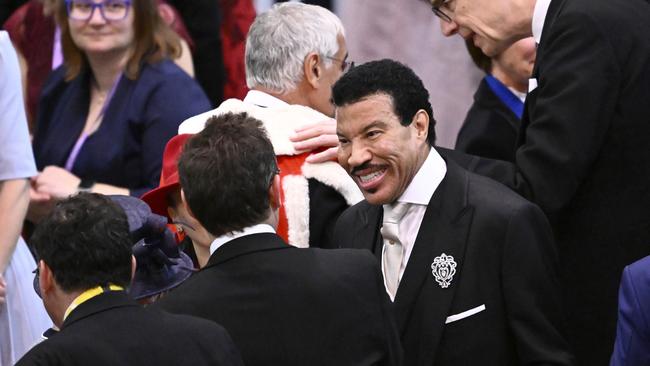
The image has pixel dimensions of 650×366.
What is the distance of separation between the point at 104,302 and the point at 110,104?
2962 millimetres

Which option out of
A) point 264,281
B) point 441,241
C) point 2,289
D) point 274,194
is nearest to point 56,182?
point 2,289

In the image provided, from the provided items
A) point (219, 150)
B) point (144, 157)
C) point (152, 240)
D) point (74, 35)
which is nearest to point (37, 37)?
point (74, 35)

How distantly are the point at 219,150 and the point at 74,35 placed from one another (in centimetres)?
284

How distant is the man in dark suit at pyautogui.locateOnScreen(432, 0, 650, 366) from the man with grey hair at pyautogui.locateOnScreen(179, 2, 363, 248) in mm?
531

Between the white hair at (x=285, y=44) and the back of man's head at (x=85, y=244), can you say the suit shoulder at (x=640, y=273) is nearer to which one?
the back of man's head at (x=85, y=244)

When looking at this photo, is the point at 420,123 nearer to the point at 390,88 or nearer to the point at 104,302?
the point at 390,88

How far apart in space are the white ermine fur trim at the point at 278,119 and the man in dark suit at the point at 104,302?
1337 mm

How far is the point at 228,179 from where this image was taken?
12.5 feet

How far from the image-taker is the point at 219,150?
3838 millimetres

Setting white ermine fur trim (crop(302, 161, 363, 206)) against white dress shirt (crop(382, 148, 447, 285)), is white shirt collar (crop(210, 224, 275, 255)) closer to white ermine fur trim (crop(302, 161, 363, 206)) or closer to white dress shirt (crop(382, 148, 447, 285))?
white dress shirt (crop(382, 148, 447, 285))

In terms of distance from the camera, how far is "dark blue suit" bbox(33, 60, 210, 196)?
6.23 m

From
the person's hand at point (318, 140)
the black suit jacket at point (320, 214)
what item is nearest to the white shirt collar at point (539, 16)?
the person's hand at point (318, 140)

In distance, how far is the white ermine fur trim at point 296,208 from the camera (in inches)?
192

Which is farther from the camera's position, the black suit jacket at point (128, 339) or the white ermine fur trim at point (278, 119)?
the white ermine fur trim at point (278, 119)
